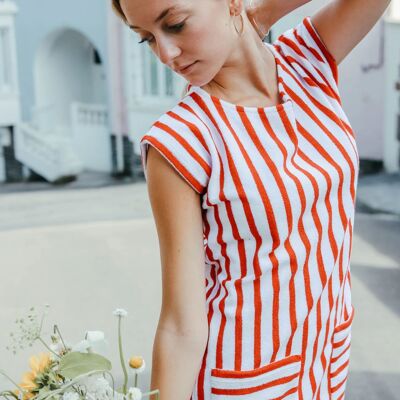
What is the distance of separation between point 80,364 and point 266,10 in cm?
43

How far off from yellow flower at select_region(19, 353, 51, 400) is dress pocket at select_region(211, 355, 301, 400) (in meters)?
0.16

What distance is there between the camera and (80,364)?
26.5 inches

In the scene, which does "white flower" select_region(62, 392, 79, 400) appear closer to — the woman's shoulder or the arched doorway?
the woman's shoulder

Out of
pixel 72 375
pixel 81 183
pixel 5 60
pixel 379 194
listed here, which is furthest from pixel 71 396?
pixel 5 60

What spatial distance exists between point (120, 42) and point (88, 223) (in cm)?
403

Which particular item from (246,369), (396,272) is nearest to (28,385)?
(246,369)

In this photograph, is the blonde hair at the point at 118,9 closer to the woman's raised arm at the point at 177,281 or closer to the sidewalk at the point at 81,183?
the woman's raised arm at the point at 177,281

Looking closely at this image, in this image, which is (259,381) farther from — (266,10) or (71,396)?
(266,10)

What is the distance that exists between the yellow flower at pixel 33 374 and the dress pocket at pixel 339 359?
11.8 inches

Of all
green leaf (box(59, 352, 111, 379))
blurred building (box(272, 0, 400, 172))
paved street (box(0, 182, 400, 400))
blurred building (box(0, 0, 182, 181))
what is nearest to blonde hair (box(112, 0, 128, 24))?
green leaf (box(59, 352, 111, 379))

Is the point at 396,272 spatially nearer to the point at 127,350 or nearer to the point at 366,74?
the point at 127,350

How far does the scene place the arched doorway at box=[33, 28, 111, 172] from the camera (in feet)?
32.1

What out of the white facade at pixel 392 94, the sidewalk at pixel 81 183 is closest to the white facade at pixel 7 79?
the sidewalk at pixel 81 183

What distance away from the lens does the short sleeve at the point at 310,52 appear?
2.72 ft
